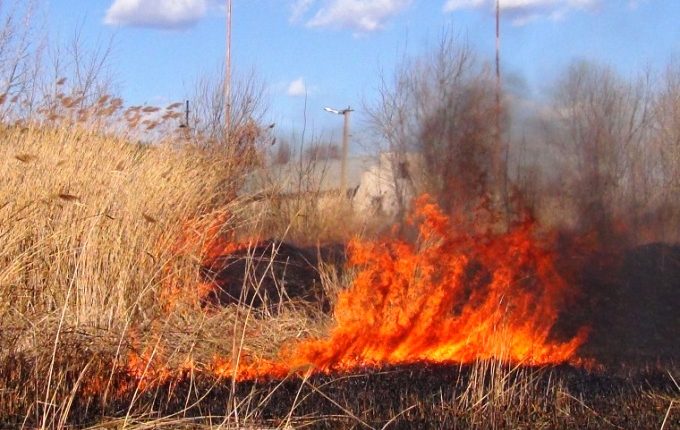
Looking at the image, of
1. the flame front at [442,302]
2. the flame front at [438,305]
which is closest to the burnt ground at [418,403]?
the flame front at [438,305]

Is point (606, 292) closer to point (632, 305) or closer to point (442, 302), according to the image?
point (632, 305)

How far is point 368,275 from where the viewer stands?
8289 mm

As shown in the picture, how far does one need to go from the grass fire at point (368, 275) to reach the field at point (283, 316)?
0.08 ft

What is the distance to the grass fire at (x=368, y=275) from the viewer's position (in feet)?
17.2

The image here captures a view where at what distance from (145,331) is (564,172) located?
4.69 meters

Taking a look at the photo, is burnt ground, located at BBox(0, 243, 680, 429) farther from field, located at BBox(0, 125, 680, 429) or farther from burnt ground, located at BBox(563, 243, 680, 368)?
burnt ground, located at BBox(563, 243, 680, 368)

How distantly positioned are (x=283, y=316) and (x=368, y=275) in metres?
0.88

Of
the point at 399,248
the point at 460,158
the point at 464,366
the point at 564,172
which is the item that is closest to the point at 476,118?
the point at 460,158

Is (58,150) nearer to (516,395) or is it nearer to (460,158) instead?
(460,158)

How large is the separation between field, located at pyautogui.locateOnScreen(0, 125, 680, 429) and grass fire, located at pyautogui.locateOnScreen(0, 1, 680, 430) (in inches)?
1.0

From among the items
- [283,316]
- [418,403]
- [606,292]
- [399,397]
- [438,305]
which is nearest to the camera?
[418,403]

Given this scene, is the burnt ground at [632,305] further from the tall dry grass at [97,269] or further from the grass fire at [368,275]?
the tall dry grass at [97,269]

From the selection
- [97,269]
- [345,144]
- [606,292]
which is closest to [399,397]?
A: [97,269]

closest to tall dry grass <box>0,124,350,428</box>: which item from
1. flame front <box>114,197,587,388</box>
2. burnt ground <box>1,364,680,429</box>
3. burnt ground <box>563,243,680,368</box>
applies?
burnt ground <box>1,364,680,429</box>
